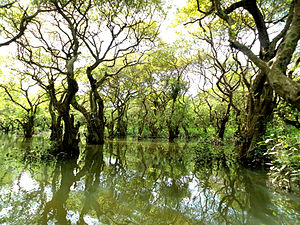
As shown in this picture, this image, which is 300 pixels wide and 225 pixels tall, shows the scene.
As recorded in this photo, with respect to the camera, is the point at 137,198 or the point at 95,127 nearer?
the point at 137,198

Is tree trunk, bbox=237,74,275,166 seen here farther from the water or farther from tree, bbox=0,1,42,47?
tree, bbox=0,1,42,47

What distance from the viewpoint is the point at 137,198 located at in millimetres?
3807

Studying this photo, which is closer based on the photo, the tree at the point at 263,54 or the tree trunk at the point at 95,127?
the tree at the point at 263,54

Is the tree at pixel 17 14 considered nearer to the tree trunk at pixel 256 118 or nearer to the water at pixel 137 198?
the water at pixel 137 198

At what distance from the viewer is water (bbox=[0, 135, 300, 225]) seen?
2986mm

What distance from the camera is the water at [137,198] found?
2986 millimetres

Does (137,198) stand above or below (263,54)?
below

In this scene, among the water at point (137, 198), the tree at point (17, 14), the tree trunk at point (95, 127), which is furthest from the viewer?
the tree trunk at point (95, 127)

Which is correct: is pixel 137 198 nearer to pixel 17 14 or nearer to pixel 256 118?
pixel 256 118

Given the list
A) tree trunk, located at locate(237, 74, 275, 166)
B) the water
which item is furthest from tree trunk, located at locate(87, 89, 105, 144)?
tree trunk, located at locate(237, 74, 275, 166)

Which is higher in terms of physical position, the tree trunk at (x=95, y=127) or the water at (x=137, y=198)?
the tree trunk at (x=95, y=127)

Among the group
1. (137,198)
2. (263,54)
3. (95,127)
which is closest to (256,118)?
(263,54)

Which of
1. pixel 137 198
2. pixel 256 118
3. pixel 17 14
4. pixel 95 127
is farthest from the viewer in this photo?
pixel 95 127

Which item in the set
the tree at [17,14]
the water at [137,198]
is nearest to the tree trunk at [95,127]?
the tree at [17,14]
